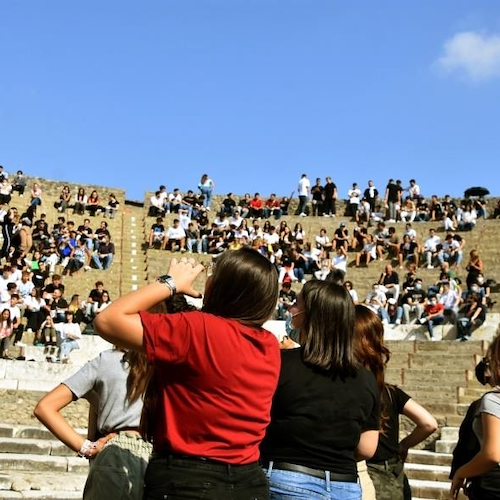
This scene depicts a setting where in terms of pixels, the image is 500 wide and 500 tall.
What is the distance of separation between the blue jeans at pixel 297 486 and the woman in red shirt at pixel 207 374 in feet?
0.97

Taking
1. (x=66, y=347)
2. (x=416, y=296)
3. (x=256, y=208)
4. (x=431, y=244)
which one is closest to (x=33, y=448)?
(x=66, y=347)

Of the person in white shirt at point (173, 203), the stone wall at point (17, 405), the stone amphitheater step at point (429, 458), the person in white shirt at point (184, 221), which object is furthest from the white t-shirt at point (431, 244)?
the stone wall at point (17, 405)

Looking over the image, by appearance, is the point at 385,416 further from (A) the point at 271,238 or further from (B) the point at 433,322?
(A) the point at 271,238

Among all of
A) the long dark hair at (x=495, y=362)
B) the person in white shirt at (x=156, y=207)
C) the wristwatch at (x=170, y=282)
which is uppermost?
the person in white shirt at (x=156, y=207)

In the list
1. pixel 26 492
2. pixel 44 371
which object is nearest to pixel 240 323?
pixel 26 492

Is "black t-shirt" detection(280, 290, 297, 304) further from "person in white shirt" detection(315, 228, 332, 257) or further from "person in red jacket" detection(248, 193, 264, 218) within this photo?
"person in red jacket" detection(248, 193, 264, 218)

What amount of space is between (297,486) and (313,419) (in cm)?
28

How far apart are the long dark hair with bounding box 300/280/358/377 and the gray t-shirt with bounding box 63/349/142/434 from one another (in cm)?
84

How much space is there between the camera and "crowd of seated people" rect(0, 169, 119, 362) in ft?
51.2

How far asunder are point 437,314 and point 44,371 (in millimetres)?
8692

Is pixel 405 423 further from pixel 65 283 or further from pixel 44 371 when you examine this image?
pixel 65 283

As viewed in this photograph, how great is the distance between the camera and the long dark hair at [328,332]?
11.2 feet

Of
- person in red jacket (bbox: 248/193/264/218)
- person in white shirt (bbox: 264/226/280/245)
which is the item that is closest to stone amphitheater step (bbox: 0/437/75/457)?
person in white shirt (bbox: 264/226/280/245)

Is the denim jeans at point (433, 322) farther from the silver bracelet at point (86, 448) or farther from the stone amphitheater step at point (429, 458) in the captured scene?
the silver bracelet at point (86, 448)
